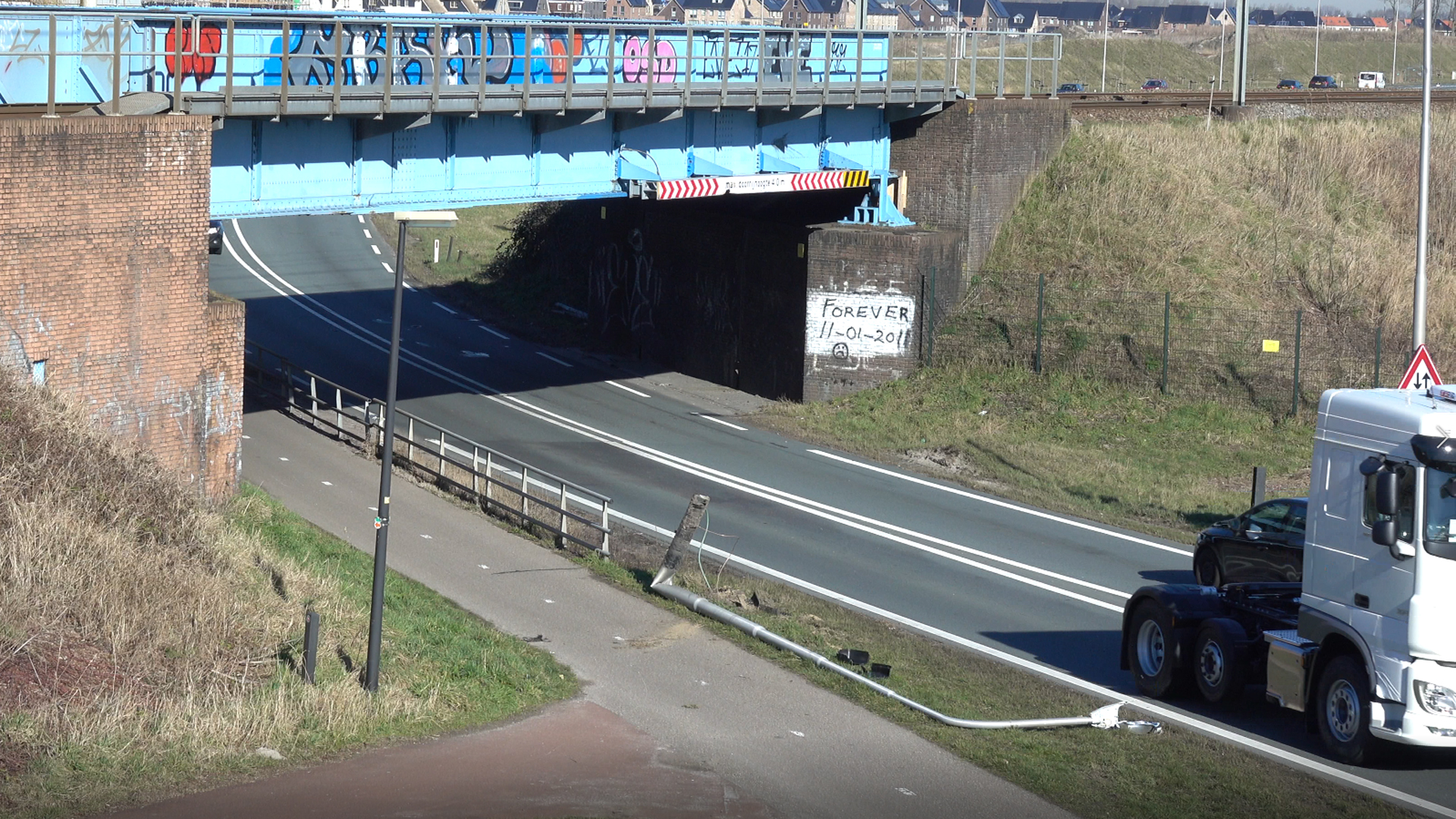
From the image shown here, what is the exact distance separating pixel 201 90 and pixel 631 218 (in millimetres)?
18365

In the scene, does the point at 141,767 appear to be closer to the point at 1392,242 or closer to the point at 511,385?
the point at 511,385

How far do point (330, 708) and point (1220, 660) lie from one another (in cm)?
824

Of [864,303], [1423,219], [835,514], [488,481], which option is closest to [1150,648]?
[1423,219]

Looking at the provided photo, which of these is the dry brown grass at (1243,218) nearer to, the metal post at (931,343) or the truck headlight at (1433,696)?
the metal post at (931,343)

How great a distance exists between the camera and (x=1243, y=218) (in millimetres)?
35125

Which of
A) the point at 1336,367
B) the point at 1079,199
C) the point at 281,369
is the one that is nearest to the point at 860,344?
the point at 1079,199

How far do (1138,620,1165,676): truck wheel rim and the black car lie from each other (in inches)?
137

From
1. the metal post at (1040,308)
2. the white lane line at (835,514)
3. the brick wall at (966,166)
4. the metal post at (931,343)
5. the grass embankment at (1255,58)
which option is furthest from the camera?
the grass embankment at (1255,58)

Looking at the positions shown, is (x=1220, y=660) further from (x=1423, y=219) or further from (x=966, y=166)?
(x=966, y=166)

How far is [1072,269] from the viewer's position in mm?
33250

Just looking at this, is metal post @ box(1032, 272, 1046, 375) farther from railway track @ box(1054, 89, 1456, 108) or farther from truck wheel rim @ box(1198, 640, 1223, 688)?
truck wheel rim @ box(1198, 640, 1223, 688)

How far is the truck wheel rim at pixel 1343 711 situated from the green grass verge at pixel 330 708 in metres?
6.88

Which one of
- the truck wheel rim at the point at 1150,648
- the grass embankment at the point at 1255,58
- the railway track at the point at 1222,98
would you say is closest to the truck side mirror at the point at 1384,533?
the truck wheel rim at the point at 1150,648

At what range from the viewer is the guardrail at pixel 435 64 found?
2012 centimetres
